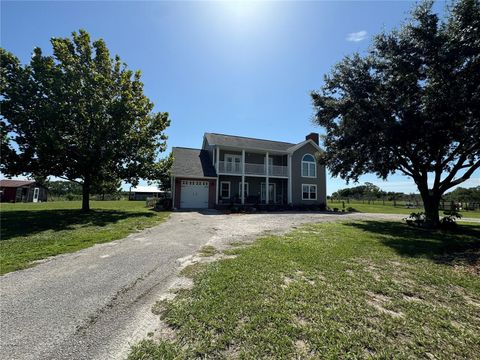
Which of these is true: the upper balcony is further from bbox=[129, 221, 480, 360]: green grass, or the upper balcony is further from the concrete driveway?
bbox=[129, 221, 480, 360]: green grass

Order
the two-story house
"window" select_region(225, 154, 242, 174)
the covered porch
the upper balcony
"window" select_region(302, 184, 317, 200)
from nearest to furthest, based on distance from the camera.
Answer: the two-story house
the upper balcony
"window" select_region(225, 154, 242, 174)
the covered porch
"window" select_region(302, 184, 317, 200)

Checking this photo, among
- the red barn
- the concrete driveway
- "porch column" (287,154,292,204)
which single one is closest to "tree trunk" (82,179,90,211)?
the concrete driveway

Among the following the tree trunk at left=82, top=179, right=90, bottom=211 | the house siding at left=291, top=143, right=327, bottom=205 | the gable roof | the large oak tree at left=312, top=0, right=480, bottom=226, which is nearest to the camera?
the large oak tree at left=312, top=0, right=480, bottom=226

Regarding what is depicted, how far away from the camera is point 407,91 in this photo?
12.5 meters

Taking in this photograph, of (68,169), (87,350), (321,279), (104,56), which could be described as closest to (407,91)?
(321,279)

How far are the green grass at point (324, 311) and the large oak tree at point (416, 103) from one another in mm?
8158

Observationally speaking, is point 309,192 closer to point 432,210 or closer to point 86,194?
point 432,210

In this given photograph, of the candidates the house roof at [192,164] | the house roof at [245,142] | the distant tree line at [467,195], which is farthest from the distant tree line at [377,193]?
the house roof at [192,164]

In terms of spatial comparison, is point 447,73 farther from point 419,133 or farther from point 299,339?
point 299,339

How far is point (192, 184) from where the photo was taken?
2120 centimetres

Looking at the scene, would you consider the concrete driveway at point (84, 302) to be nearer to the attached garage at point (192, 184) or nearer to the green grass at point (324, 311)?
the green grass at point (324, 311)

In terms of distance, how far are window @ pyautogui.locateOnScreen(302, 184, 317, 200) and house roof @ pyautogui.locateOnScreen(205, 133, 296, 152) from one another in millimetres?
4752

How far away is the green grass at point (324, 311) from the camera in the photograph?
8.16 feet

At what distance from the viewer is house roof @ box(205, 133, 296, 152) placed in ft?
77.8
